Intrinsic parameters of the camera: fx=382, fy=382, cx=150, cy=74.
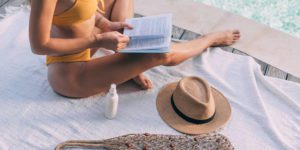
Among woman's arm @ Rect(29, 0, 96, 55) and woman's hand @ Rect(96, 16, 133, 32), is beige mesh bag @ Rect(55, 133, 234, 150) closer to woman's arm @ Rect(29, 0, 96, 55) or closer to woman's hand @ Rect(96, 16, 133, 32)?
woman's arm @ Rect(29, 0, 96, 55)

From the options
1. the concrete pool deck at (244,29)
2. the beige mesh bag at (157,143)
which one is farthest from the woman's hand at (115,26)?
the concrete pool deck at (244,29)

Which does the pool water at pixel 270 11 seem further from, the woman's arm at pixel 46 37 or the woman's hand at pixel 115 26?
the woman's arm at pixel 46 37

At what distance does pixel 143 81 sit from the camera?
6.23ft

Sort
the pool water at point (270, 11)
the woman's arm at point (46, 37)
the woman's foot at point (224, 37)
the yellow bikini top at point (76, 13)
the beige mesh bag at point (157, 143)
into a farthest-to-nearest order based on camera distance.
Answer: the pool water at point (270, 11) → the woman's foot at point (224, 37) → the beige mesh bag at point (157, 143) → the yellow bikini top at point (76, 13) → the woman's arm at point (46, 37)

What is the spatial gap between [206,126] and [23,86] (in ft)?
3.01

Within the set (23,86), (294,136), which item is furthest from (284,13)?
(23,86)

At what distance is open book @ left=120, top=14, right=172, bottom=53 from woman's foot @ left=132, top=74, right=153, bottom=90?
0.28m

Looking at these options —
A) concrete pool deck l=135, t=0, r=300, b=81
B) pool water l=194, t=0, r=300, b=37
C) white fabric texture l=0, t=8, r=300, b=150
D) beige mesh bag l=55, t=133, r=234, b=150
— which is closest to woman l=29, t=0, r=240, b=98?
white fabric texture l=0, t=8, r=300, b=150

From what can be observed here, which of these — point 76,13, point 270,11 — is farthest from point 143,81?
point 270,11

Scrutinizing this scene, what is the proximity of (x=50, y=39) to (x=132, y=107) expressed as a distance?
0.55m

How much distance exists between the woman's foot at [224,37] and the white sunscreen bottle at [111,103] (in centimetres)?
76

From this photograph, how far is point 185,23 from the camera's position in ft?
8.35

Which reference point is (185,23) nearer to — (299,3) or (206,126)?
(206,126)

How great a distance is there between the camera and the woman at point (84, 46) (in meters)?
1.43
